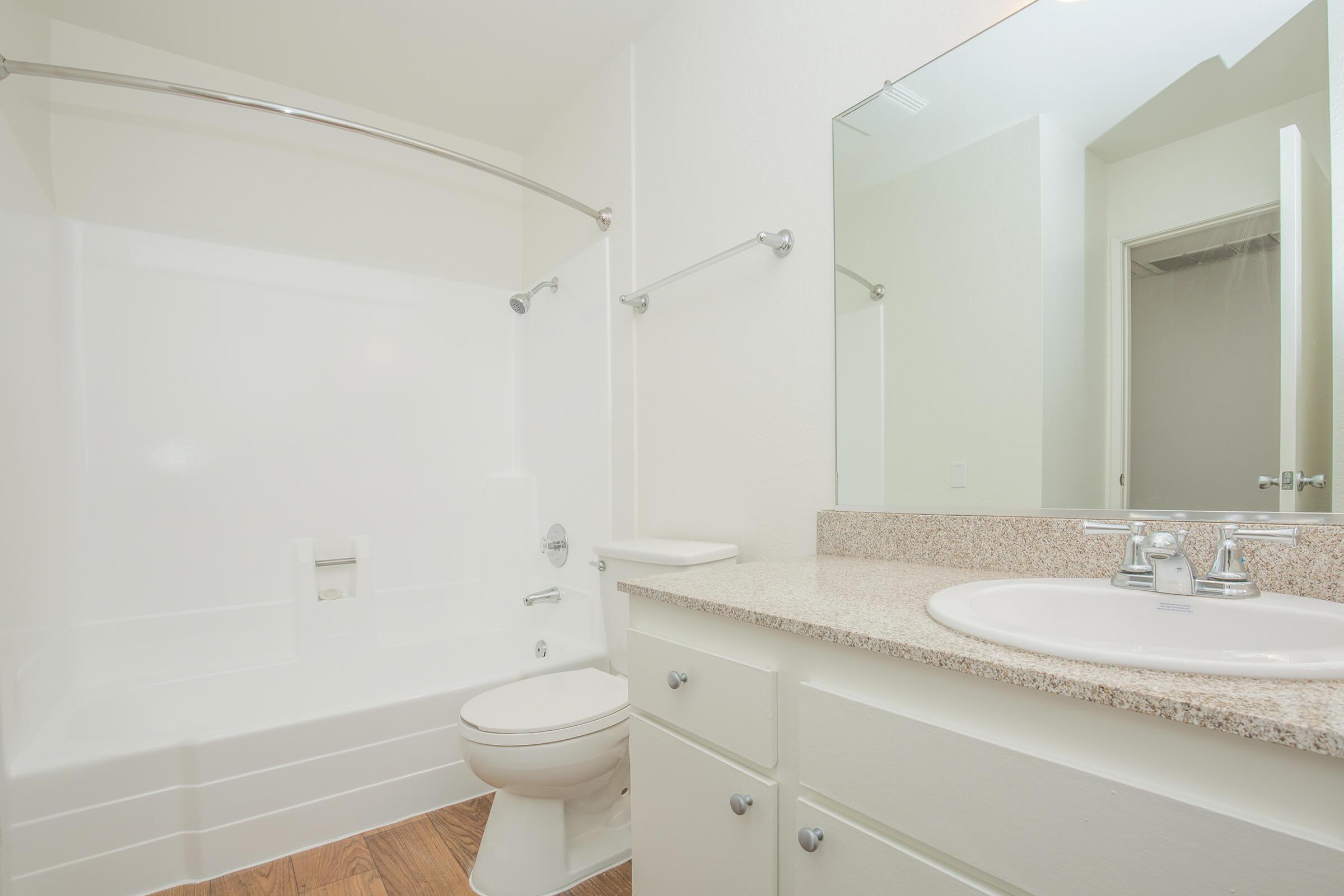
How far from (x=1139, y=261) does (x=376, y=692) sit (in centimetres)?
247

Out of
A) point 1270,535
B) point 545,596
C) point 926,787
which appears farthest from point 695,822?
point 545,596

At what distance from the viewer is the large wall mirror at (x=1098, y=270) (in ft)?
2.85

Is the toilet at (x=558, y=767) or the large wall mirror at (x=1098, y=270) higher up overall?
the large wall mirror at (x=1098, y=270)

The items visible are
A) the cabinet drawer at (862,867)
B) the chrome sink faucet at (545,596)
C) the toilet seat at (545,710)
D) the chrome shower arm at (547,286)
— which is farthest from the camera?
the chrome shower arm at (547,286)

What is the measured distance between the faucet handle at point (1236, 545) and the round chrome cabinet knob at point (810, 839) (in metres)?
0.60

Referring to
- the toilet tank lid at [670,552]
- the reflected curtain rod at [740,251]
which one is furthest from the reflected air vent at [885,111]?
the toilet tank lid at [670,552]

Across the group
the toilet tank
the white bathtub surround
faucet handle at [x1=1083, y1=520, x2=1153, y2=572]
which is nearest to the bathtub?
the white bathtub surround

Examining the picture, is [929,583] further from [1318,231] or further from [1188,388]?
[1318,231]

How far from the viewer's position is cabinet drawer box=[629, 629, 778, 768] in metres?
0.87

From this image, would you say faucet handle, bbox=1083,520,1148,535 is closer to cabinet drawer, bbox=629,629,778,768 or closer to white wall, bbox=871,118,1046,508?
white wall, bbox=871,118,1046,508

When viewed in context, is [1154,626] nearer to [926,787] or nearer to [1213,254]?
[926,787]

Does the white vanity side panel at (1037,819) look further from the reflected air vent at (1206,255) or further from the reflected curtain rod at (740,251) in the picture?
the reflected curtain rod at (740,251)

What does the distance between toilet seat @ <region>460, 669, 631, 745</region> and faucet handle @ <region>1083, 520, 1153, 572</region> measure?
93cm

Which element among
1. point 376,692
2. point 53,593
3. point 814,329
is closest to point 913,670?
point 814,329
